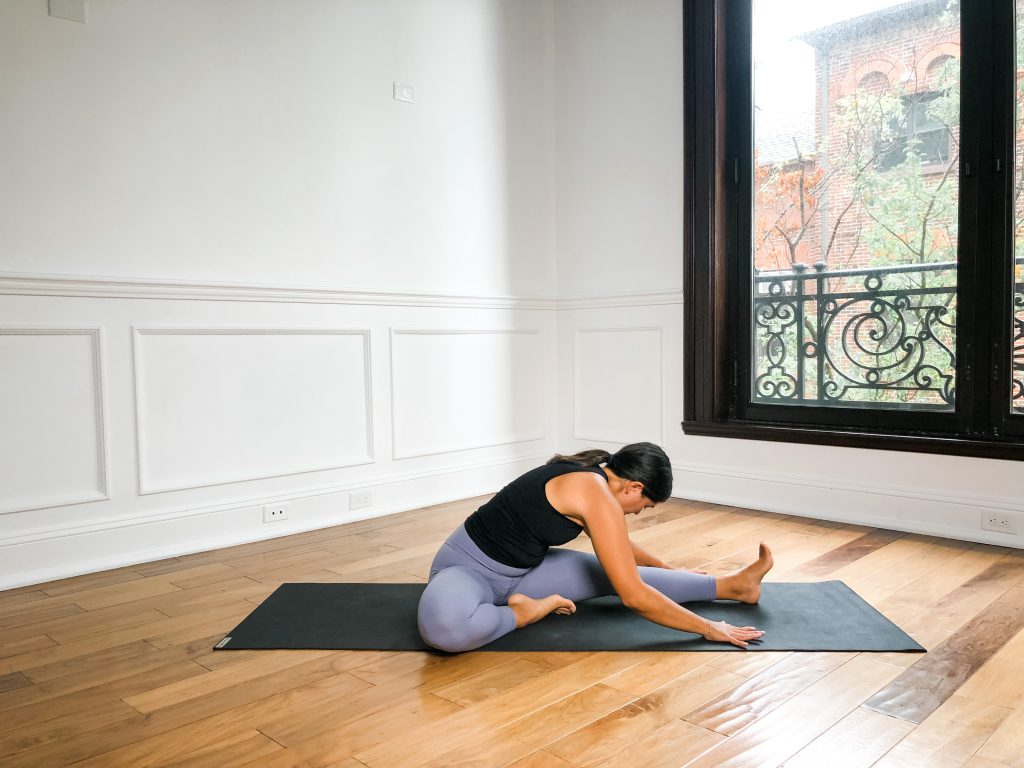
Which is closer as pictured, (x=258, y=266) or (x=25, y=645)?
(x=25, y=645)

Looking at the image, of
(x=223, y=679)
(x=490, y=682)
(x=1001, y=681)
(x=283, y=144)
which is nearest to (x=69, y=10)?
(x=283, y=144)

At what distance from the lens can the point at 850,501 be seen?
12.1 feet

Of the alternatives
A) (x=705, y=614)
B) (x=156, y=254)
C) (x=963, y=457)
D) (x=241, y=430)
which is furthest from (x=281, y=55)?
(x=963, y=457)

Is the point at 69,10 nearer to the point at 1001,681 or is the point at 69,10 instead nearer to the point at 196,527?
the point at 196,527

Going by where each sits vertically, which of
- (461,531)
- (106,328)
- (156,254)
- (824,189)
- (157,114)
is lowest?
(461,531)

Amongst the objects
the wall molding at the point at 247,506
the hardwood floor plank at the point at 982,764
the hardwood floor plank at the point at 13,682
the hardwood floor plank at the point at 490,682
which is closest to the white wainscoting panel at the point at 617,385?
the wall molding at the point at 247,506

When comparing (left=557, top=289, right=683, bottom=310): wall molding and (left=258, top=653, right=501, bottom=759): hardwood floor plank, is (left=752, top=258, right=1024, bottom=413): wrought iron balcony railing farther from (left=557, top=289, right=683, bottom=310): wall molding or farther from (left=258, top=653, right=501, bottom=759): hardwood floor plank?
(left=258, top=653, right=501, bottom=759): hardwood floor plank

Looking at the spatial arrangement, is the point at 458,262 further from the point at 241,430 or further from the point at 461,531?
the point at 461,531

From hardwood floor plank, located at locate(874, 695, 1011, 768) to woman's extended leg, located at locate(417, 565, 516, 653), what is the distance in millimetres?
996

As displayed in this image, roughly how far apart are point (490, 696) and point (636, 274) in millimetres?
3003

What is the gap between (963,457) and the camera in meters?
3.32

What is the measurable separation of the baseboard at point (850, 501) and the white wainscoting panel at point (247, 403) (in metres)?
1.77

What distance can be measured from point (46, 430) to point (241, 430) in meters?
0.75

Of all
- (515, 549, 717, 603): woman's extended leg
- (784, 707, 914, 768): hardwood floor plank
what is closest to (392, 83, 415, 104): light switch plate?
(515, 549, 717, 603): woman's extended leg
